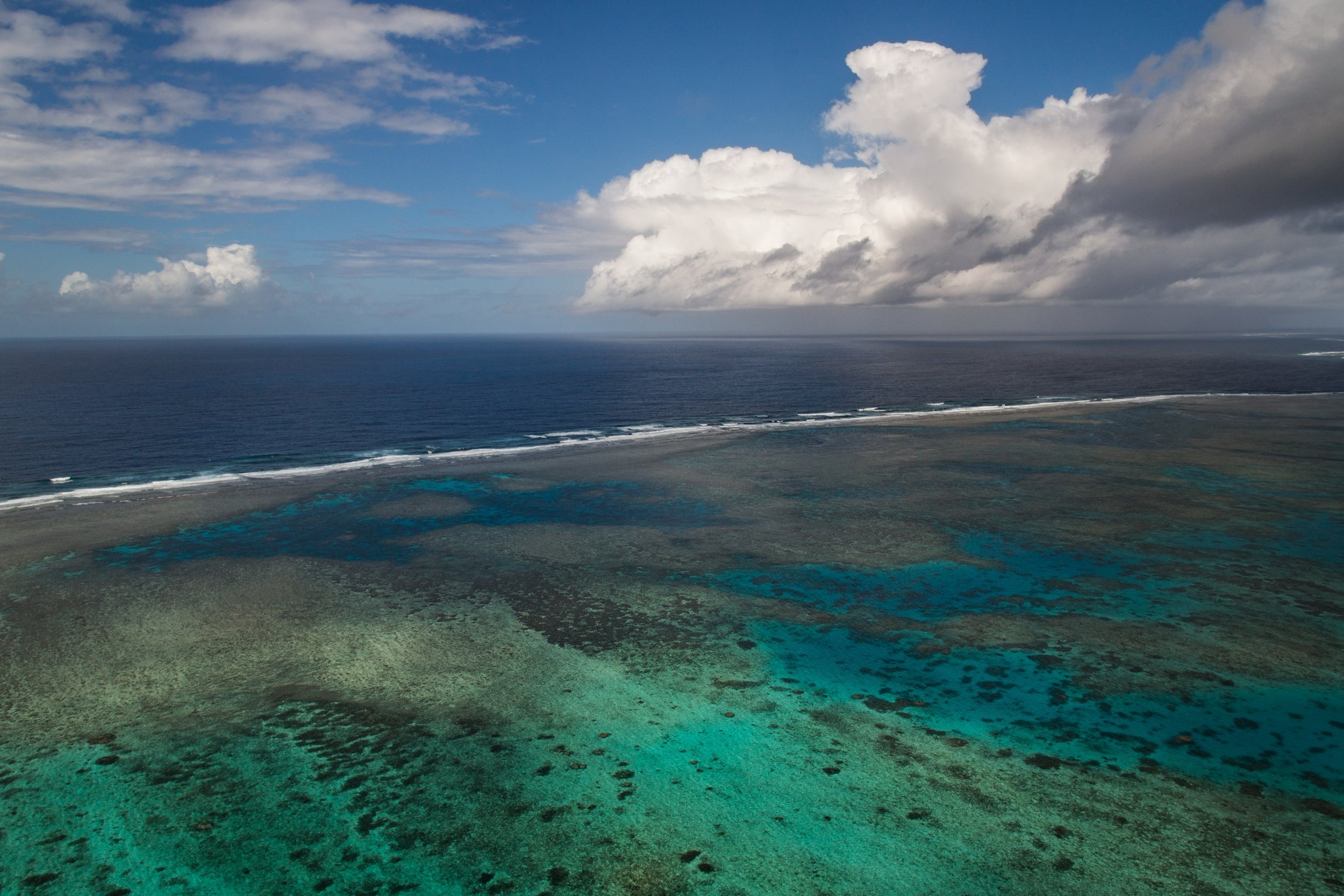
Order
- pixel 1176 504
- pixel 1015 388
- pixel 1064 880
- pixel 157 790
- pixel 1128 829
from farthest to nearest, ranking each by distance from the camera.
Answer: pixel 1015 388 < pixel 1176 504 < pixel 157 790 < pixel 1128 829 < pixel 1064 880

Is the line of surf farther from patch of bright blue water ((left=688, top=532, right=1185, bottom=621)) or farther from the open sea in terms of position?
patch of bright blue water ((left=688, top=532, right=1185, bottom=621))

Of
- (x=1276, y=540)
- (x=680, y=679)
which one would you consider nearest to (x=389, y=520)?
(x=680, y=679)

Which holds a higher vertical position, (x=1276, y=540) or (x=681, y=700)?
(x=1276, y=540)

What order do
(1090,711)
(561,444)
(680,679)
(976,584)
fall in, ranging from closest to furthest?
1. (1090,711)
2. (680,679)
3. (976,584)
4. (561,444)

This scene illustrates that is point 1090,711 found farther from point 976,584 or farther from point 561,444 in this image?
point 561,444

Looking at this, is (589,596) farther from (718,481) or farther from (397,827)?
(718,481)

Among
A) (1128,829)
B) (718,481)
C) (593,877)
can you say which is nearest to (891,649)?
(1128,829)

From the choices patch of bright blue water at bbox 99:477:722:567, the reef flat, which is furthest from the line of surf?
patch of bright blue water at bbox 99:477:722:567
